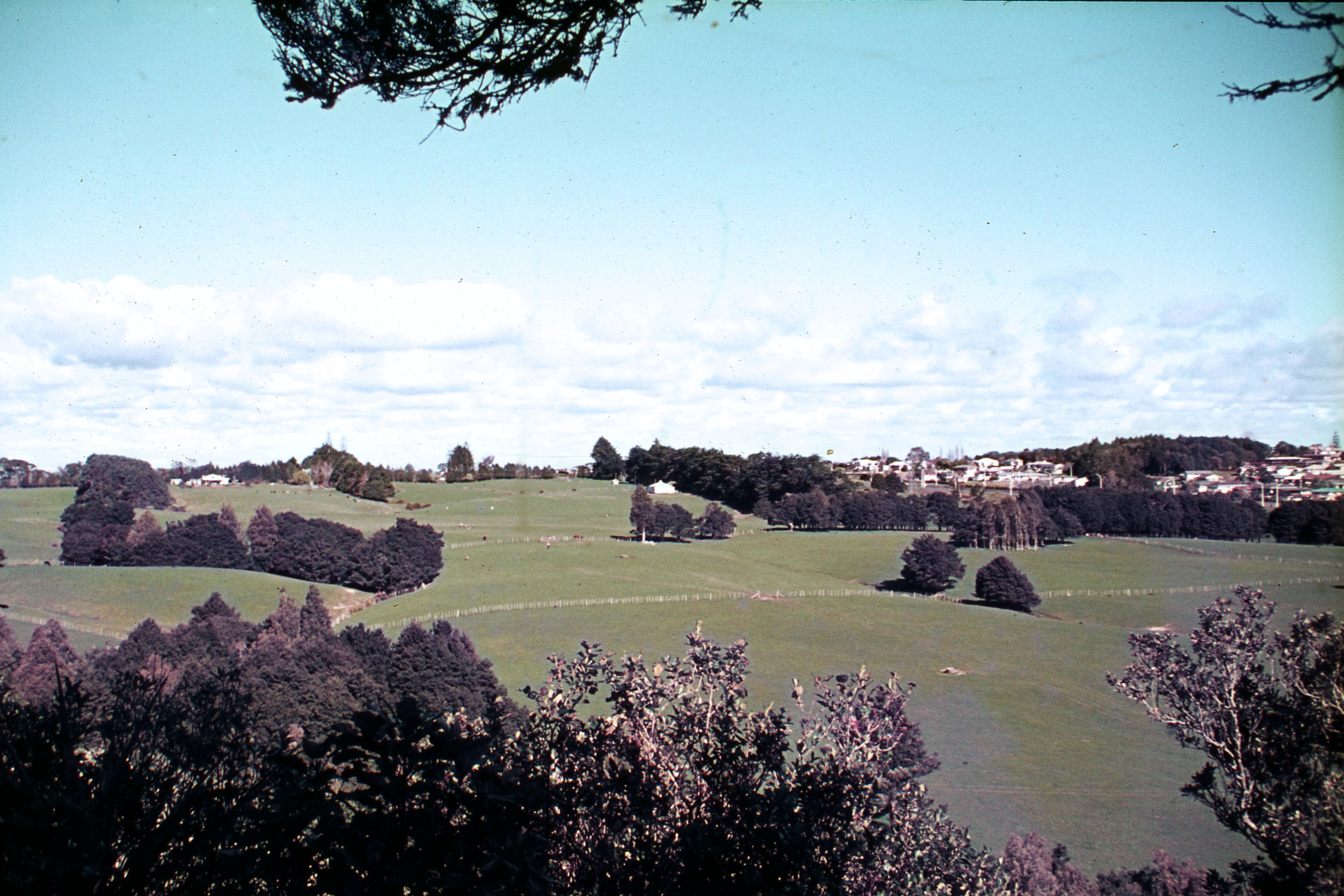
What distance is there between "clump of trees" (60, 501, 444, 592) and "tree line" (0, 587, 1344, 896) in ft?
139

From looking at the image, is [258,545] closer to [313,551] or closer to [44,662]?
[313,551]

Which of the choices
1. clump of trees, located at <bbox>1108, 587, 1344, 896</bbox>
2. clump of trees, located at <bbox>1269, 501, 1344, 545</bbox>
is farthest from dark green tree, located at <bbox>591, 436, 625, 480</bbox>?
clump of trees, located at <bbox>1108, 587, 1344, 896</bbox>

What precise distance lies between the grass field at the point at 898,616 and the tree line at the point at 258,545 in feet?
6.68

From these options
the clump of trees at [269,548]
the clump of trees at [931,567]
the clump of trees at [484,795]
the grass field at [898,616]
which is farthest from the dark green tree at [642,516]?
the clump of trees at [484,795]

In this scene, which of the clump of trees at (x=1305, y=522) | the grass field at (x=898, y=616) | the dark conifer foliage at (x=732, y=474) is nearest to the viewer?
the grass field at (x=898, y=616)

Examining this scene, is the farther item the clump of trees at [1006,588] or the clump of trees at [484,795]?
the clump of trees at [1006,588]

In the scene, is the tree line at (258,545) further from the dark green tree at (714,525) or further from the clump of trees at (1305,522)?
the clump of trees at (1305,522)

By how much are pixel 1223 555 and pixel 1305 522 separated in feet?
24.3

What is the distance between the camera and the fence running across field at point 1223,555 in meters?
41.9

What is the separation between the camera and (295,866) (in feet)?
9.24

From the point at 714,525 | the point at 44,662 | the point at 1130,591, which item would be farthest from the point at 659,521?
the point at 44,662

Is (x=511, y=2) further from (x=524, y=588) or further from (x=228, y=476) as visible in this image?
(x=228, y=476)

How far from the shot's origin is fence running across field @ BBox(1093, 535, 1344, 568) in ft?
137

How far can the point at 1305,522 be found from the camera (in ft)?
155
